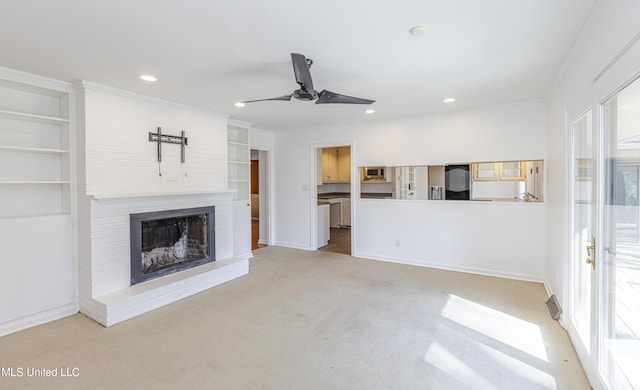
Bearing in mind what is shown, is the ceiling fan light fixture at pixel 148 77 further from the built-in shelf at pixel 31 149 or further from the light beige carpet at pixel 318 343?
the light beige carpet at pixel 318 343

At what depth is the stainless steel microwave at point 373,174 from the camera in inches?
210

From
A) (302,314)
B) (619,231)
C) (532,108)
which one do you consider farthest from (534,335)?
(532,108)

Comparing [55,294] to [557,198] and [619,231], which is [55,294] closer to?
[619,231]

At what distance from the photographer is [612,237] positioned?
177cm

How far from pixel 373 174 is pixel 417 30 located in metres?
3.46

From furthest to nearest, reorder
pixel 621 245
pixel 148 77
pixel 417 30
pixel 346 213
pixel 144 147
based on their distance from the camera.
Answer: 1. pixel 346 213
2. pixel 144 147
3. pixel 148 77
4. pixel 417 30
5. pixel 621 245

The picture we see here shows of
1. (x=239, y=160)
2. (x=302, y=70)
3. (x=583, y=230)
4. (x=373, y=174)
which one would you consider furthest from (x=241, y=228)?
(x=583, y=230)

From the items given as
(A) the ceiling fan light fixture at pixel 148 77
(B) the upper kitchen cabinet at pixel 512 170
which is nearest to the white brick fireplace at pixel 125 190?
(A) the ceiling fan light fixture at pixel 148 77

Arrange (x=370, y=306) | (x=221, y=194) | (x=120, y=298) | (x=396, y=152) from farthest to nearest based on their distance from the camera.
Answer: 1. (x=396, y=152)
2. (x=221, y=194)
3. (x=370, y=306)
4. (x=120, y=298)

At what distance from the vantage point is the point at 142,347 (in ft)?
8.34

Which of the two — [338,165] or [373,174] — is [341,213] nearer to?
[338,165]

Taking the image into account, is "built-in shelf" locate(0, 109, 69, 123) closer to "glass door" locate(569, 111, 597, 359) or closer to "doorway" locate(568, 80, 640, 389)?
"doorway" locate(568, 80, 640, 389)

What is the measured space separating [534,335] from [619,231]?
1452 mm

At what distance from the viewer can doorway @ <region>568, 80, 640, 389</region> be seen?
152 cm
